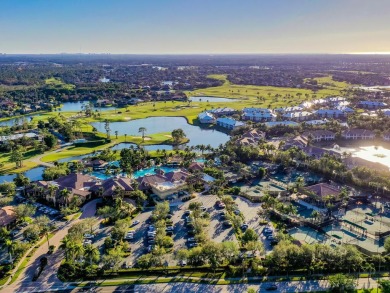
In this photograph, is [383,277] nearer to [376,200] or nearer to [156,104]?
[376,200]

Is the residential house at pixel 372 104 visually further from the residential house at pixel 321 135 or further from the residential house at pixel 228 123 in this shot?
the residential house at pixel 228 123

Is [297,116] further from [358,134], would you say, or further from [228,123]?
[358,134]

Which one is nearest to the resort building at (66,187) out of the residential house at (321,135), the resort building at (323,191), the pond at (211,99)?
the resort building at (323,191)

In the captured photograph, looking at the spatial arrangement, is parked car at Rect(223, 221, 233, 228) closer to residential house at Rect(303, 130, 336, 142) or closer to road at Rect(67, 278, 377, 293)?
road at Rect(67, 278, 377, 293)

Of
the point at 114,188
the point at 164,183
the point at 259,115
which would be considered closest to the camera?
the point at 114,188

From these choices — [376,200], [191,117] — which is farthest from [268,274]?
[191,117]

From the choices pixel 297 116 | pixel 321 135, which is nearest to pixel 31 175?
pixel 321 135

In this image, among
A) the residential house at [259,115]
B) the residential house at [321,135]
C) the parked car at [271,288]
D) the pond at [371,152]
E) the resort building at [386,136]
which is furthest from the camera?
the residential house at [259,115]
